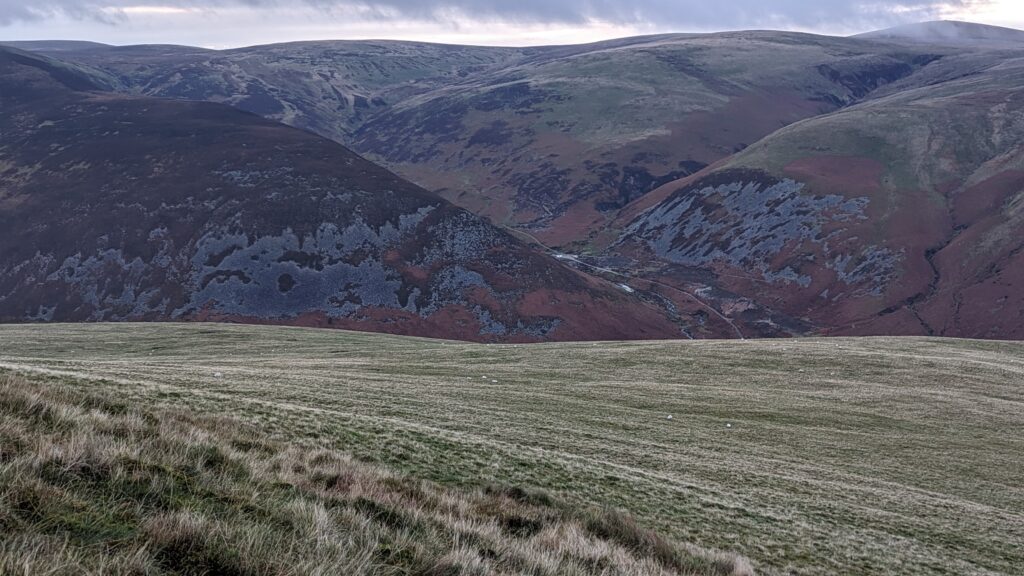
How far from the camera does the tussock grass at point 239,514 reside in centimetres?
649

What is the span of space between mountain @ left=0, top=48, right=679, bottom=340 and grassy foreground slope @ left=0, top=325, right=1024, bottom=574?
4371 centimetres

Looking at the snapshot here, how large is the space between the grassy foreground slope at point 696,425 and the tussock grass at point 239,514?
256cm

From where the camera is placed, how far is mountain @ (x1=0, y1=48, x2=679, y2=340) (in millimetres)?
89812

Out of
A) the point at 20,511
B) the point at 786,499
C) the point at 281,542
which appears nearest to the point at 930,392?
the point at 786,499

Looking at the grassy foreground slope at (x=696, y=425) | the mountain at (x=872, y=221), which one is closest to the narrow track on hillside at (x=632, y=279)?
the mountain at (x=872, y=221)

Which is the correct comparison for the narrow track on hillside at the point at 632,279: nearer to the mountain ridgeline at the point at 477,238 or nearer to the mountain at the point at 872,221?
the mountain ridgeline at the point at 477,238

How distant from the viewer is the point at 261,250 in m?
95.9

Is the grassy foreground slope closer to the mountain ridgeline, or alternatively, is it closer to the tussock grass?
the tussock grass

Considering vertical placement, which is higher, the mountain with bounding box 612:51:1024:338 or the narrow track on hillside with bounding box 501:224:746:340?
the mountain with bounding box 612:51:1024:338

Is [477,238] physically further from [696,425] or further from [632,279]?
[696,425]

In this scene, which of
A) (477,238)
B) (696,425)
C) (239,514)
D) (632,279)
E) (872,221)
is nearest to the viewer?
(239,514)

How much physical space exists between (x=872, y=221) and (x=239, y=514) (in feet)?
426

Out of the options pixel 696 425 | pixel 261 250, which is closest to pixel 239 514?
pixel 696 425

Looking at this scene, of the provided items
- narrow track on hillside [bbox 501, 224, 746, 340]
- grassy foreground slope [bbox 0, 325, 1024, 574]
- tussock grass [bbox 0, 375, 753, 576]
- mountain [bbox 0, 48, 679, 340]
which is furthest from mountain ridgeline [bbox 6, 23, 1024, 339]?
tussock grass [bbox 0, 375, 753, 576]
